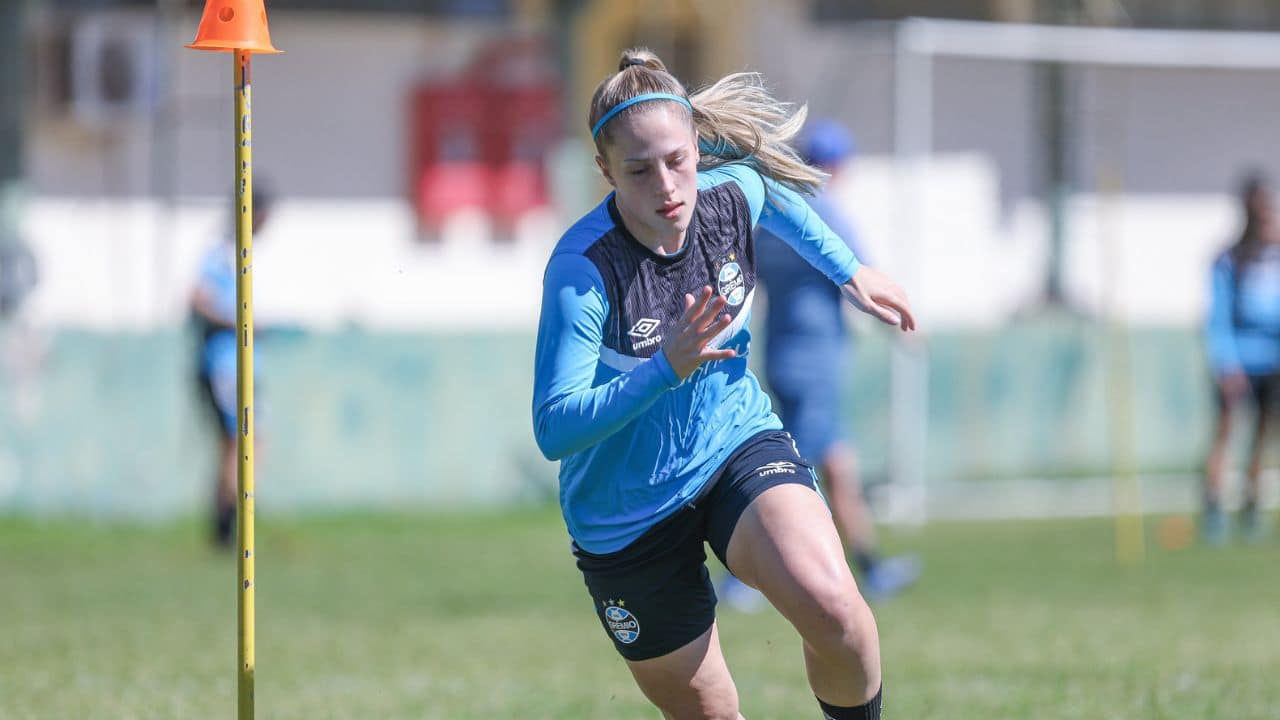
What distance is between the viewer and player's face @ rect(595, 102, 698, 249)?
14.1ft

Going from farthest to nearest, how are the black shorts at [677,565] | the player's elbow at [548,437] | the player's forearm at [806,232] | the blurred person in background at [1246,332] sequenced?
the blurred person in background at [1246,332]
the player's forearm at [806,232]
the black shorts at [677,565]
the player's elbow at [548,437]

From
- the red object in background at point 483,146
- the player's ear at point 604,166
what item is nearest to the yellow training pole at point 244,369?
the player's ear at point 604,166

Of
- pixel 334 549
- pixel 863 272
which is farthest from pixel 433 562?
pixel 863 272

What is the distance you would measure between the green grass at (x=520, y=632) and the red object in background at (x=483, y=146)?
6.05m

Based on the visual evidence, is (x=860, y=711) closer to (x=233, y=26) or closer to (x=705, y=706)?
(x=705, y=706)

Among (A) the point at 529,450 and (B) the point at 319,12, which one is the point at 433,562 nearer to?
(A) the point at 529,450

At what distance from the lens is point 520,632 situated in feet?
29.5

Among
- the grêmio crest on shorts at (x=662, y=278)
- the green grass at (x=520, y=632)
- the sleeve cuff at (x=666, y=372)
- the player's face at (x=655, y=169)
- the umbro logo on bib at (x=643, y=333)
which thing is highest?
the player's face at (x=655, y=169)

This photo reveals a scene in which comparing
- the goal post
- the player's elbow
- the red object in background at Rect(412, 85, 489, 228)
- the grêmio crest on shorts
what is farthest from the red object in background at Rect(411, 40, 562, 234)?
the player's elbow

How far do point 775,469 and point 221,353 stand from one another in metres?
8.40

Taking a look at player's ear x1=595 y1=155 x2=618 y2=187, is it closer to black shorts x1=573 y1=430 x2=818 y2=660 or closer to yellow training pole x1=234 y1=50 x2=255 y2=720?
black shorts x1=573 y1=430 x2=818 y2=660

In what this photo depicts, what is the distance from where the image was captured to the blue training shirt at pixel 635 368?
4.24 m

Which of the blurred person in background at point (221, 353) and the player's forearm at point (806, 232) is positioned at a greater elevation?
the player's forearm at point (806, 232)

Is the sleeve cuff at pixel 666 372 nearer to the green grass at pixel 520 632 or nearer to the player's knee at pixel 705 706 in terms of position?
the player's knee at pixel 705 706
